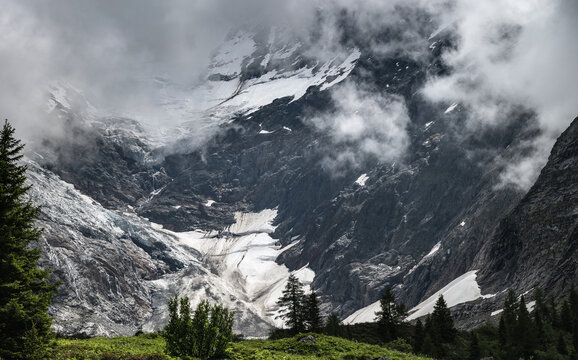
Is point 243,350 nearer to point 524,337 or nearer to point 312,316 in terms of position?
point 312,316

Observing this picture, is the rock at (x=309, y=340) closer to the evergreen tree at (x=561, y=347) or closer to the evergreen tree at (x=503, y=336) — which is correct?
the evergreen tree at (x=561, y=347)

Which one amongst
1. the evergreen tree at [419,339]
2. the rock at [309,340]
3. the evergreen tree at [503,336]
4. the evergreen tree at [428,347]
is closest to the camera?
the rock at [309,340]

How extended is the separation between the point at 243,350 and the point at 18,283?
12.6m

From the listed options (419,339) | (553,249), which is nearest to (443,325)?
(419,339)

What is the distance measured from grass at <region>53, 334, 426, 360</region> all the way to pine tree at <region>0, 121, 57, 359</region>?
5.49ft

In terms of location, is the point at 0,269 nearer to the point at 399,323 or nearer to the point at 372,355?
the point at 372,355

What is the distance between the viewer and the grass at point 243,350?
82.6ft

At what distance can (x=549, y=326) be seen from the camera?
97812 mm

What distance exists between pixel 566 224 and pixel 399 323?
380 ft

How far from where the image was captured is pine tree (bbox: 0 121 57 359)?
22469 mm

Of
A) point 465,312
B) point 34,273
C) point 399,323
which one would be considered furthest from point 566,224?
point 34,273

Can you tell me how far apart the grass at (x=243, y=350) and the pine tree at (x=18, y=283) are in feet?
5.49

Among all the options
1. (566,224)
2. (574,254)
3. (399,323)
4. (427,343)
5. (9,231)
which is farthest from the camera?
(566,224)

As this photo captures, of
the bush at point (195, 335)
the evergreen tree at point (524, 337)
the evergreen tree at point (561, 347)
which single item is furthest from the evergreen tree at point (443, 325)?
the bush at point (195, 335)
